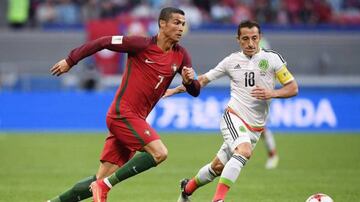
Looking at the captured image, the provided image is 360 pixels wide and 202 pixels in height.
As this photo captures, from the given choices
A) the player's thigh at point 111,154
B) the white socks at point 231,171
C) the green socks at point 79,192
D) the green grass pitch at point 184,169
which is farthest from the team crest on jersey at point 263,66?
the green socks at point 79,192

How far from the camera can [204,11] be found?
1246 inches

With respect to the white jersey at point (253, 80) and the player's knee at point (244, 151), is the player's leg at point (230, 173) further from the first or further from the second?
the white jersey at point (253, 80)

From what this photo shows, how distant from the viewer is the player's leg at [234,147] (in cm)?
1043

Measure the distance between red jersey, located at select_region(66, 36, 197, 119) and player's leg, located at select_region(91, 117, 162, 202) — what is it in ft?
0.53

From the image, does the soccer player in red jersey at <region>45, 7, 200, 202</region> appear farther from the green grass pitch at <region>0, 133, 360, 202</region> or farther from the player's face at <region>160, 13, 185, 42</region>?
the green grass pitch at <region>0, 133, 360, 202</region>

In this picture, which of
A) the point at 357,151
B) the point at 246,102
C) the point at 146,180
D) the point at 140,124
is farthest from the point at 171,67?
the point at 357,151

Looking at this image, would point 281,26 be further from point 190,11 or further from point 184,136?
point 184,136

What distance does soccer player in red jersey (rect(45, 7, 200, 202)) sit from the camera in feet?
31.8

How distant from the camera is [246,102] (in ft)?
36.4

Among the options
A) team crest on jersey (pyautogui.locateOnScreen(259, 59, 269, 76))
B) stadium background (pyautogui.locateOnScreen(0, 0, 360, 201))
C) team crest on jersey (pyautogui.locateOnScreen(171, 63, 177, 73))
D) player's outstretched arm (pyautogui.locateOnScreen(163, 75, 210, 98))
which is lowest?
stadium background (pyautogui.locateOnScreen(0, 0, 360, 201))

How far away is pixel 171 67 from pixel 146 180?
206 inches

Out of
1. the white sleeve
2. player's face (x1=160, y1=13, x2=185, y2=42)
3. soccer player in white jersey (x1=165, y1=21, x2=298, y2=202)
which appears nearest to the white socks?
soccer player in white jersey (x1=165, y1=21, x2=298, y2=202)

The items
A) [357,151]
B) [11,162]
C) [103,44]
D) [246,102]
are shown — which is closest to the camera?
[103,44]

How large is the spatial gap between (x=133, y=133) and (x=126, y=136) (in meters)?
Result: 0.10
